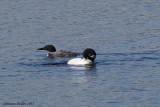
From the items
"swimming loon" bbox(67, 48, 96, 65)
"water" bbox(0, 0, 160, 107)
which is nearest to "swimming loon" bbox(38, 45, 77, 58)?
"water" bbox(0, 0, 160, 107)

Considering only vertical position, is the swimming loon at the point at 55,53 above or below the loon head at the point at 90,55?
above

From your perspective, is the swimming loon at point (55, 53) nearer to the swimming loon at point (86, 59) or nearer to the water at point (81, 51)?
the water at point (81, 51)

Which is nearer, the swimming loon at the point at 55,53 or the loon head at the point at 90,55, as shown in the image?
the loon head at the point at 90,55

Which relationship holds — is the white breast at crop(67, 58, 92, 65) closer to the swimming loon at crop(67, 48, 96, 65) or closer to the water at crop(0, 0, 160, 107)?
the swimming loon at crop(67, 48, 96, 65)

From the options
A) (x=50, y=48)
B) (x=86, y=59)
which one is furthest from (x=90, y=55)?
(x=50, y=48)

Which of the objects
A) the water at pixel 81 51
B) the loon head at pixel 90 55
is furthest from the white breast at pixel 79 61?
the water at pixel 81 51

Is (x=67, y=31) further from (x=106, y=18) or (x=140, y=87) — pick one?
(x=140, y=87)

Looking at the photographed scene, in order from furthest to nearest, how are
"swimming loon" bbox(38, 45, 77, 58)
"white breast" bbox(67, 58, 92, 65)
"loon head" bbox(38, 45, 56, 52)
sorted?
1. "loon head" bbox(38, 45, 56, 52)
2. "swimming loon" bbox(38, 45, 77, 58)
3. "white breast" bbox(67, 58, 92, 65)

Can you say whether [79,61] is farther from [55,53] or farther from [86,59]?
[55,53]

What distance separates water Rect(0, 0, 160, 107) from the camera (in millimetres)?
19594

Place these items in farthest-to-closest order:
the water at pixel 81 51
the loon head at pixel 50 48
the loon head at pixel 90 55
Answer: the loon head at pixel 50 48, the loon head at pixel 90 55, the water at pixel 81 51

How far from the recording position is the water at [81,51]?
19.6 m

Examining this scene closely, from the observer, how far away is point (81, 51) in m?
28.8

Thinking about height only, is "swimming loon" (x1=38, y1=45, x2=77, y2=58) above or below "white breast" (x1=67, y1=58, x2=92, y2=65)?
above
